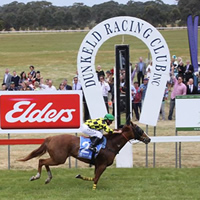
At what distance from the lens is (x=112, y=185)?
11398mm

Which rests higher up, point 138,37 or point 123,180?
point 138,37

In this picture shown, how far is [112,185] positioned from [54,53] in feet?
116

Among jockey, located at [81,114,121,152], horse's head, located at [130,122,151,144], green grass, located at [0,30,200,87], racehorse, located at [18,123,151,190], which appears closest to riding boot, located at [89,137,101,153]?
jockey, located at [81,114,121,152]

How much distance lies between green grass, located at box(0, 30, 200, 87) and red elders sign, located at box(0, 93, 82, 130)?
54.5ft

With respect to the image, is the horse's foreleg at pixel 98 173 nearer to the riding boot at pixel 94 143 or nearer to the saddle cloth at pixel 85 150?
the saddle cloth at pixel 85 150

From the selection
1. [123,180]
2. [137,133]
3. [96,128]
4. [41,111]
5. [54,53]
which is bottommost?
[123,180]

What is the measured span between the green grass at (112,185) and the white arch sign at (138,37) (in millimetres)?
1779

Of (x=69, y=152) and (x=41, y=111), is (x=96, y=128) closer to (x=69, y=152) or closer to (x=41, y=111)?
(x=69, y=152)

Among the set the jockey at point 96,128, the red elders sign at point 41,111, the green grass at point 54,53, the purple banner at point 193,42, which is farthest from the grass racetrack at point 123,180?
the green grass at point 54,53

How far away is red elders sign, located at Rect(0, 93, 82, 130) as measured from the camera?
13.5 m

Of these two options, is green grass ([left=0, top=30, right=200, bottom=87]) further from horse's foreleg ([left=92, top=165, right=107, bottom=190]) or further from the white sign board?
horse's foreleg ([left=92, top=165, right=107, bottom=190])

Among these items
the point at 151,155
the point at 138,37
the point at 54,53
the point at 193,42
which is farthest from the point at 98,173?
the point at 54,53

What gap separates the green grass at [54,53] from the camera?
37.1 meters

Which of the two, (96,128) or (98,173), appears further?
(96,128)
